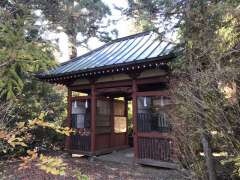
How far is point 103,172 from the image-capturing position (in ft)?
24.5

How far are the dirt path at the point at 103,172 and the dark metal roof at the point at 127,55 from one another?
3125 millimetres

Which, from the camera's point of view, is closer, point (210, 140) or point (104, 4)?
point (210, 140)

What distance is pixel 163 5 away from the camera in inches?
274

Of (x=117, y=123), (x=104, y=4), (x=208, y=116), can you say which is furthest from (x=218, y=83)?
(x=104, y=4)

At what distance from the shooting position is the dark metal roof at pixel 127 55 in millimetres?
8102

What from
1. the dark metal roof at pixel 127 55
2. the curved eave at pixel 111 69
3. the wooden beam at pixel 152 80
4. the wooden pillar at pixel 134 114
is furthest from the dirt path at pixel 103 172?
the dark metal roof at pixel 127 55

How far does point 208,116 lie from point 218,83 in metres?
0.61

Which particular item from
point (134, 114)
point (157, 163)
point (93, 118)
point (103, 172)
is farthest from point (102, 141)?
point (157, 163)

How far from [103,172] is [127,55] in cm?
391

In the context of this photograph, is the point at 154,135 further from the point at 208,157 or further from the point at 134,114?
the point at 208,157

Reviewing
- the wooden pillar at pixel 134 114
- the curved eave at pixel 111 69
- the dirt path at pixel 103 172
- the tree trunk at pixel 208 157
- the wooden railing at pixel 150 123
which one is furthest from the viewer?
the wooden pillar at pixel 134 114

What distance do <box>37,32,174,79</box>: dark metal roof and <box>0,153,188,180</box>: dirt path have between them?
10.3ft

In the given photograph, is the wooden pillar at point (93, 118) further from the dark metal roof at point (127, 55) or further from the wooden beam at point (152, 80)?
the wooden beam at point (152, 80)

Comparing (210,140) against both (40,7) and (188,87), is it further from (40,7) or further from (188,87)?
(40,7)
